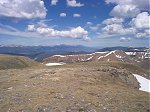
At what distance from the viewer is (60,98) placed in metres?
40.6

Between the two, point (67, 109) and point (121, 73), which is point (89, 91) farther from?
point (121, 73)

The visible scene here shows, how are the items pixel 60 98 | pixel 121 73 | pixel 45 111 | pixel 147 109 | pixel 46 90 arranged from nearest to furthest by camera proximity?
pixel 45 111, pixel 147 109, pixel 60 98, pixel 46 90, pixel 121 73

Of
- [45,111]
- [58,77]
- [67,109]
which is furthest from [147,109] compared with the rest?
[58,77]

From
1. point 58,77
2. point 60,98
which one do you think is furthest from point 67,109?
point 58,77

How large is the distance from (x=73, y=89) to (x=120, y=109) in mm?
12623

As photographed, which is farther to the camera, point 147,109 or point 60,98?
point 60,98

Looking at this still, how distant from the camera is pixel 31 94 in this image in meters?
43.4

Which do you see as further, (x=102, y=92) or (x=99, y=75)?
(x=99, y=75)

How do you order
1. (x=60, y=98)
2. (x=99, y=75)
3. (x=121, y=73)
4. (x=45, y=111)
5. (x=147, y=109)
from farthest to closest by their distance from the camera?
(x=121, y=73), (x=99, y=75), (x=60, y=98), (x=147, y=109), (x=45, y=111)

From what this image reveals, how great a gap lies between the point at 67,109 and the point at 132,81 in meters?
51.1

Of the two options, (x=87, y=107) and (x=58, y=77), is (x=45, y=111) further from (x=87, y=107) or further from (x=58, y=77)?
(x=58, y=77)

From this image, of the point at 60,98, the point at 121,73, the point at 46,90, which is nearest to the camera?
the point at 60,98

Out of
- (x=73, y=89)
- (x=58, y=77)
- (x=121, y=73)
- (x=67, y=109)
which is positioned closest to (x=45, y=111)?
(x=67, y=109)

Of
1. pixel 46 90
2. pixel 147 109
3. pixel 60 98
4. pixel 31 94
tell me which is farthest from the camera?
pixel 46 90
